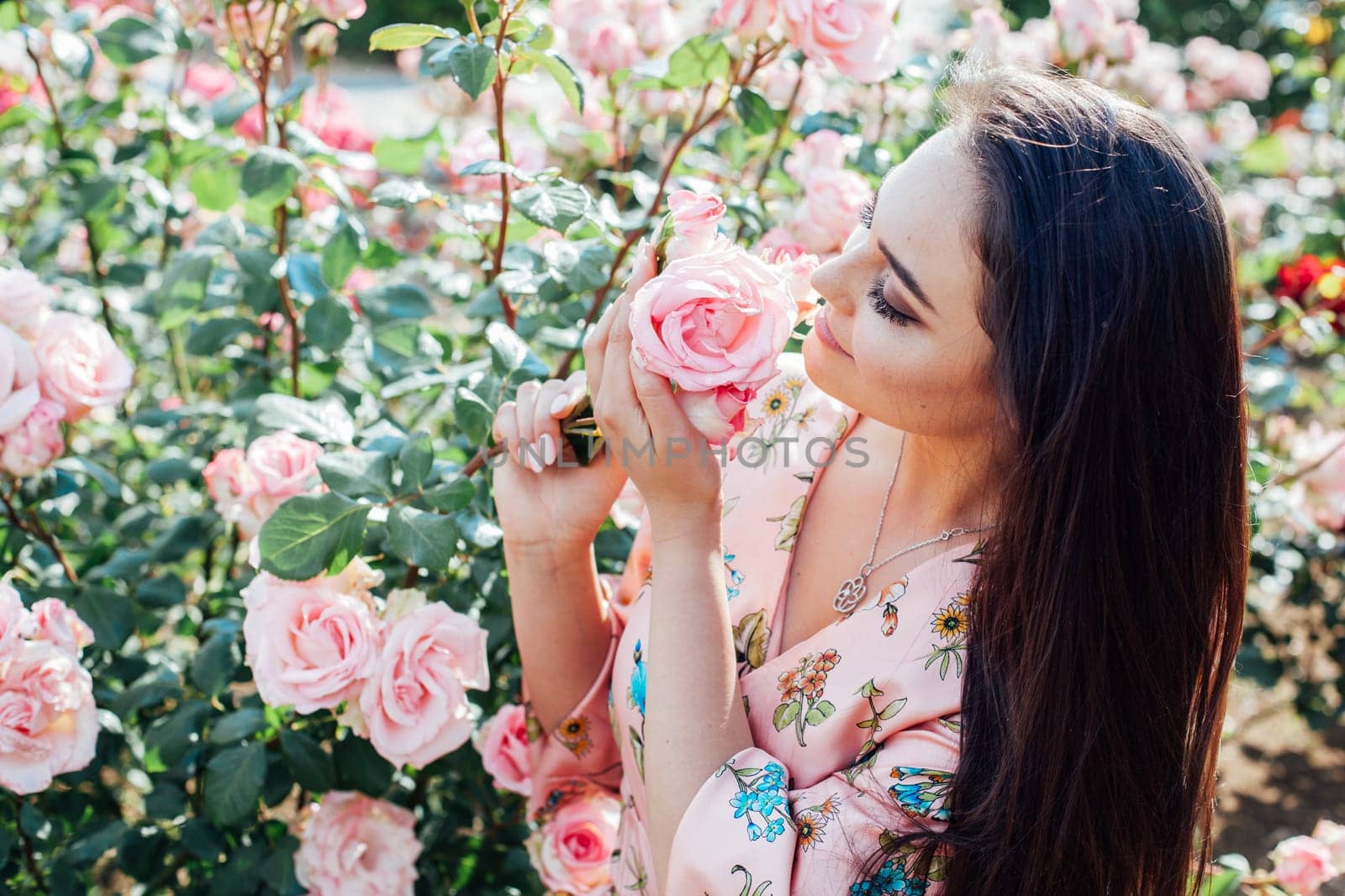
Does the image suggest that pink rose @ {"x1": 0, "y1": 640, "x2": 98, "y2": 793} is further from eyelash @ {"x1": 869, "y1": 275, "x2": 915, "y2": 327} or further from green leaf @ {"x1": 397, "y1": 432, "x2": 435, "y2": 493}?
eyelash @ {"x1": 869, "y1": 275, "x2": 915, "y2": 327}

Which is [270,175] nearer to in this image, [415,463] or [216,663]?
[415,463]

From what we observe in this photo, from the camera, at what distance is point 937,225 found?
1.13 metres

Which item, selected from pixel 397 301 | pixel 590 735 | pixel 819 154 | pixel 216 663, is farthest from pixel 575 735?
pixel 819 154

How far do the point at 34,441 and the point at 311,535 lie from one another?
464 millimetres

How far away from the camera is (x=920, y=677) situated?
121 cm

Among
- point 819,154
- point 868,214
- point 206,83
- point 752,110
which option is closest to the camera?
point 868,214

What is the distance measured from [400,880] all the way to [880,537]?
0.86 metres

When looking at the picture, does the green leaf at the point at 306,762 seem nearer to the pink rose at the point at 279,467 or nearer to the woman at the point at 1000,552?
the pink rose at the point at 279,467

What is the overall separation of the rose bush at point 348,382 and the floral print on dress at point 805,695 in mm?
327

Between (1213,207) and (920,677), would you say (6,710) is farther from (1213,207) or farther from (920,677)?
(1213,207)

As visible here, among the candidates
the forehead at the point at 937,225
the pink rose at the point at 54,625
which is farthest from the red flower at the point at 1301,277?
the pink rose at the point at 54,625

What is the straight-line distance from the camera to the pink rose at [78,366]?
155 centimetres

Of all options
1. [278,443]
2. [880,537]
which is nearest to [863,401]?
[880,537]

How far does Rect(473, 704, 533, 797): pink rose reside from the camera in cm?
163
